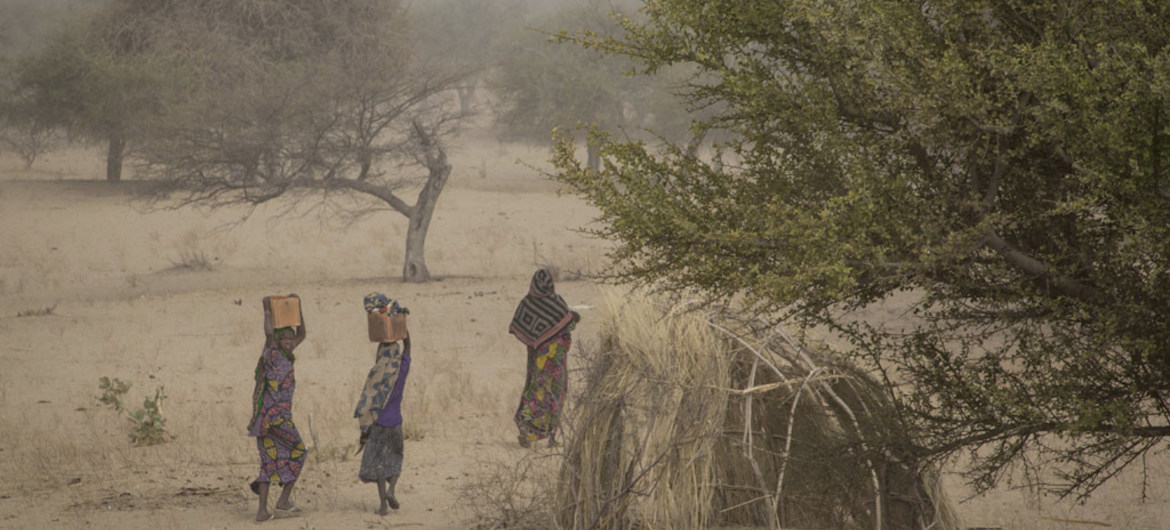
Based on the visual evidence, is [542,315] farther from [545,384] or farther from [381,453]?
[381,453]

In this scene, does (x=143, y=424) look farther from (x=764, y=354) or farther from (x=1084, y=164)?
(x=1084, y=164)

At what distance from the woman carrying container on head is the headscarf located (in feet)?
7.19

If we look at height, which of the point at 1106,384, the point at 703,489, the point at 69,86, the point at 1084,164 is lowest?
the point at 703,489

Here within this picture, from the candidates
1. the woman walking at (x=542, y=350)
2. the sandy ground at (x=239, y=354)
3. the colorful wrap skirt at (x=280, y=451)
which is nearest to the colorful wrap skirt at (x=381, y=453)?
the sandy ground at (x=239, y=354)

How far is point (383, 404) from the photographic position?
27.3 feet

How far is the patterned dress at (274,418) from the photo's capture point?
26.7ft

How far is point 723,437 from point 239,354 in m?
10.4

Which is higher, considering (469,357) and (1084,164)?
(1084,164)

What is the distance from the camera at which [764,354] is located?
23.7 ft

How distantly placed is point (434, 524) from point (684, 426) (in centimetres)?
256

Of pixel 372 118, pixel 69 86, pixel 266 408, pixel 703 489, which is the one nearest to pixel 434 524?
pixel 266 408

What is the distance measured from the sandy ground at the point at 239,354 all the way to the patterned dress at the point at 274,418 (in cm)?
47

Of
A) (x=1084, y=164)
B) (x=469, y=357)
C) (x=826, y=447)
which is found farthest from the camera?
(x=469, y=357)

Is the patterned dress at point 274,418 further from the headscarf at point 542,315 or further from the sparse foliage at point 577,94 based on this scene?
the sparse foliage at point 577,94
